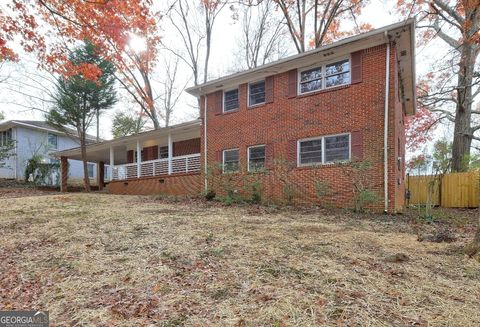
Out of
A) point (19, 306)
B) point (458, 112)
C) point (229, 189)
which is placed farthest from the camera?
point (458, 112)

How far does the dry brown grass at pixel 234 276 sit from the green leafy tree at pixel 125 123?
80.0 feet

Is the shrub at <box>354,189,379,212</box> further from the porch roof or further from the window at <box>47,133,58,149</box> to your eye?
the window at <box>47,133,58,149</box>

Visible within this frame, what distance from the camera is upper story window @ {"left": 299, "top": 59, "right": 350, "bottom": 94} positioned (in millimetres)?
10133

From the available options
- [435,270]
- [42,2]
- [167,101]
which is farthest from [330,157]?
[167,101]

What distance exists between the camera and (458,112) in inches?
659

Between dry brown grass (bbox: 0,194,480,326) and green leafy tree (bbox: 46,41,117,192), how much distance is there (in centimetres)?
1434

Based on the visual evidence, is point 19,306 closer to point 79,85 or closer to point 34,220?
point 34,220

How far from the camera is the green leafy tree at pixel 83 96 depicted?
17.8 metres

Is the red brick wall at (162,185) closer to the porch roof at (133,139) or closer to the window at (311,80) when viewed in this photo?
the porch roof at (133,139)

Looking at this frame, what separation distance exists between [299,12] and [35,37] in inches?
613

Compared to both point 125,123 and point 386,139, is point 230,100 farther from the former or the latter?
point 125,123

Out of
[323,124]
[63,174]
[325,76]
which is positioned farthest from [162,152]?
[325,76]

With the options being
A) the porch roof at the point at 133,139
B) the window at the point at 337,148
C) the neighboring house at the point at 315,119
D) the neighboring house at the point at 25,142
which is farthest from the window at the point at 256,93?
the neighboring house at the point at 25,142

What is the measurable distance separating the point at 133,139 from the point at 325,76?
10.7 m
